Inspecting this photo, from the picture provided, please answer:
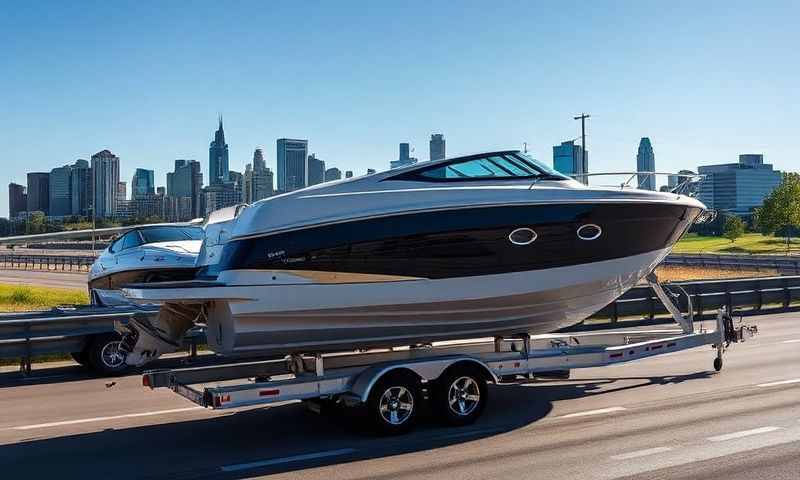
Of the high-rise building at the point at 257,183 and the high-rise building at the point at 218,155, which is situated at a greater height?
the high-rise building at the point at 218,155

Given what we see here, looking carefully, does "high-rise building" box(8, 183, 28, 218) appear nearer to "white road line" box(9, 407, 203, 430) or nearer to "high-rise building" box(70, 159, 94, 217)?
"high-rise building" box(70, 159, 94, 217)

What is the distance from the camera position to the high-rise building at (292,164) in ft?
36.9

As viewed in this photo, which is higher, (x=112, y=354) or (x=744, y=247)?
(x=744, y=247)

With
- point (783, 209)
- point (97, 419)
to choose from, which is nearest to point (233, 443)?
point (97, 419)

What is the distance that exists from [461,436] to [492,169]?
3484mm

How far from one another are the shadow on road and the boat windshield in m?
2.97

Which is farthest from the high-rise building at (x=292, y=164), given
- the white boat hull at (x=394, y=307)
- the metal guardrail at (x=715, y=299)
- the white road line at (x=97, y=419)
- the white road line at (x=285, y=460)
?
the metal guardrail at (x=715, y=299)

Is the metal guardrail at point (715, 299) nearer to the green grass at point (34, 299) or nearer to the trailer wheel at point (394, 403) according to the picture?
the trailer wheel at point (394, 403)

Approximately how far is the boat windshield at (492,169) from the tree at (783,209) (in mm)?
74268

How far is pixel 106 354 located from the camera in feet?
43.7

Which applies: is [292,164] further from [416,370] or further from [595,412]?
[595,412]

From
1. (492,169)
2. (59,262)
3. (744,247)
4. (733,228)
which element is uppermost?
(733,228)

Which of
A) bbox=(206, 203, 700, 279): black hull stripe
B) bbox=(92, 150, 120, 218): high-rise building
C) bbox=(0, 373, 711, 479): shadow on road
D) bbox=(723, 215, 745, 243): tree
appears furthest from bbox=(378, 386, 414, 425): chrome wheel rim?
bbox=(92, 150, 120, 218): high-rise building

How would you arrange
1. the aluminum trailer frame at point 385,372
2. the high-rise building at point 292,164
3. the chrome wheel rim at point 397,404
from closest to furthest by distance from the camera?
1. the aluminum trailer frame at point 385,372
2. the chrome wheel rim at point 397,404
3. the high-rise building at point 292,164
